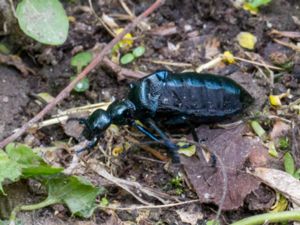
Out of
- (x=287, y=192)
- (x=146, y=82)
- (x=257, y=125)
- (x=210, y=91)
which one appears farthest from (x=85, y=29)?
(x=287, y=192)

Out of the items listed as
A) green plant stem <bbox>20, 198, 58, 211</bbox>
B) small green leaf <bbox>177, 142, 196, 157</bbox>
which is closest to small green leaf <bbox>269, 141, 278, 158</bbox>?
small green leaf <bbox>177, 142, 196, 157</bbox>

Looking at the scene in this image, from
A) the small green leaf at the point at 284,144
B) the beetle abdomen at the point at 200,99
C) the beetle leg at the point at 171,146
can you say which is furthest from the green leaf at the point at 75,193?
the small green leaf at the point at 284,144

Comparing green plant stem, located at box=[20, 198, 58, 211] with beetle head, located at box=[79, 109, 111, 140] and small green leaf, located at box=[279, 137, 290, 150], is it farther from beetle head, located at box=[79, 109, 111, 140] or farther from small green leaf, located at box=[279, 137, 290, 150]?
small green leaf, located at box=[279, 137, 290, 150]

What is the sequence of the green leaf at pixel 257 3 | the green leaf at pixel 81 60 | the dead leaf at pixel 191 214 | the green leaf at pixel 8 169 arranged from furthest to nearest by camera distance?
the green leaf at pixel 257 3 < the green leaf at pixel 81 60 < the dead leaf at pixel 191 214 < the green leaf at pixel 8 169

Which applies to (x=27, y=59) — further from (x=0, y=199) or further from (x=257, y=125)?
(x=257, y=125)

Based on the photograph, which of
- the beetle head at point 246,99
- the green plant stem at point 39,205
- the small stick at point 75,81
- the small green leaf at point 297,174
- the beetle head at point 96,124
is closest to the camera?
the green plant stem at point 39,205

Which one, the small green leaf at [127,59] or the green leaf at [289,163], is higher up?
the small green leaf at [127,59]

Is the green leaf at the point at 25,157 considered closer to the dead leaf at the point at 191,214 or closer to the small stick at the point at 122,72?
the dead leaf at the point at 191,214
